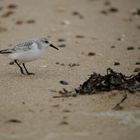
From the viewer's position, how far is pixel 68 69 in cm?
1052

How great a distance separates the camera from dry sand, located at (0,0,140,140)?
291 inches

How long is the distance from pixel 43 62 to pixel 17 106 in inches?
116

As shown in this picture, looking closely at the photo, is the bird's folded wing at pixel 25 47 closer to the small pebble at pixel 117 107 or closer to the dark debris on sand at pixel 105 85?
the dark debris on sand at pixel 105 85

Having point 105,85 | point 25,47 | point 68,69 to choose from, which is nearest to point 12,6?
point 68,69

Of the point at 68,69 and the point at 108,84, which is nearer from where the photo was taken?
the point at 108,84

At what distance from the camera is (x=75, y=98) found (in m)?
8.56

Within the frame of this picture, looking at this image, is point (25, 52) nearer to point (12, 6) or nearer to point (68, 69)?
point (68, 69)

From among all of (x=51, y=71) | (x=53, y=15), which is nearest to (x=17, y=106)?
(x=51, y=71)

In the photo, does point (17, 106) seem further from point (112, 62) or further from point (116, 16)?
point (116, 16)

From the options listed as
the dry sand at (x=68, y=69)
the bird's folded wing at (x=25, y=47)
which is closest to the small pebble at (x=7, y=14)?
the dry sand at (x=68, y=69)

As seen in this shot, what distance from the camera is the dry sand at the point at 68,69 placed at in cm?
740

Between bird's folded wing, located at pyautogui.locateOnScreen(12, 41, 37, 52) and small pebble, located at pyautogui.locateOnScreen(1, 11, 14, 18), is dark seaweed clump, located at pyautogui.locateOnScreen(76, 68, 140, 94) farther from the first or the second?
small pebble, located at pyautogui.locateOnScreen(1, 11, 14, 18)

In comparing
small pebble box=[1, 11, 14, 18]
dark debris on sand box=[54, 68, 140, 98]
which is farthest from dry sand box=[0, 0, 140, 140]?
dark debris on sand box=[54, 68, 140, 98]

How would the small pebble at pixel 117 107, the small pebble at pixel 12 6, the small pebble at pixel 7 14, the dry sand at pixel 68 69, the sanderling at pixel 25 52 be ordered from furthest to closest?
the small pebble at pixel 12 6
the small pebble at pixel 7 14
the sanderling at pixel 25 52
the small pebble at pixel 117 107
the dry sand at pixel 68 69
